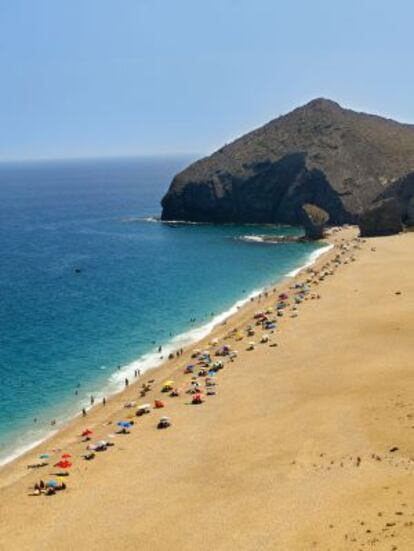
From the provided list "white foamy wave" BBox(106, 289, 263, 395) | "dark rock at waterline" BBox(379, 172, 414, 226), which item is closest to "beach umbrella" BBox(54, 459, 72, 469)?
"white foamy wave" BBox(106, 289, 263, 395)

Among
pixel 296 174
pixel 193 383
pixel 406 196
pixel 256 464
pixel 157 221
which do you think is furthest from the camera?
pixel 157 221

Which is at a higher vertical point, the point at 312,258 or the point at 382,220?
the point at 382,220

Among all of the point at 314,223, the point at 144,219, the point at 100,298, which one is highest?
the point at 314,223

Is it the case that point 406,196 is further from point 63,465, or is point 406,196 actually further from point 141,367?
point 63,465

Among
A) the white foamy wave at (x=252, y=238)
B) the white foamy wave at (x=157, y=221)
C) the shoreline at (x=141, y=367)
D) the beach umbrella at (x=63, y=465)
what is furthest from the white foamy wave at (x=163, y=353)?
the white foamy wave at (x=157, y=221)

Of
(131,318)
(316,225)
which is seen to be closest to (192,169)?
(316,225)

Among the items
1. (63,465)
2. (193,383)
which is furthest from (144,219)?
(63,465)

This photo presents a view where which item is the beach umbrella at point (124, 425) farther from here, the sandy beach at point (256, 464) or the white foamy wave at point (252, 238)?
the white foamy wave at point (252, 238)
